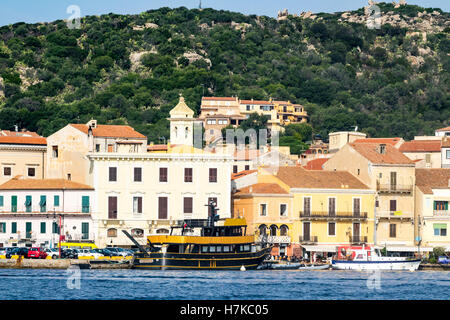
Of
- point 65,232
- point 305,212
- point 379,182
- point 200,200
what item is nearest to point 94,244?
point 65,232

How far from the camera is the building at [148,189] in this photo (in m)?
65.4

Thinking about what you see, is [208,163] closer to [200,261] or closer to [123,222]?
[123,222]

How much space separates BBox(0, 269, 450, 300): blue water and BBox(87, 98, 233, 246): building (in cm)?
1107

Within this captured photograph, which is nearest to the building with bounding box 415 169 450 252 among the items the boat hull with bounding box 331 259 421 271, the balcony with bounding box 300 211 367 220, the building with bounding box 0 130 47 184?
the balcony with bounding box 300 211 367 220

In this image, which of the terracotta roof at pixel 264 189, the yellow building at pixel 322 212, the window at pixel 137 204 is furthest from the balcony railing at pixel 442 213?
the window at pixel 137 204

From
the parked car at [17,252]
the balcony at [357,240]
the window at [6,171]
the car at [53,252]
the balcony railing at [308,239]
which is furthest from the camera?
the window at [6,171]

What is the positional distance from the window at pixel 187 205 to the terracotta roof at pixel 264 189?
4.45 metres

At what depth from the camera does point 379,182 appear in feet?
229

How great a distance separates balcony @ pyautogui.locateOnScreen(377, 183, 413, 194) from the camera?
228ft

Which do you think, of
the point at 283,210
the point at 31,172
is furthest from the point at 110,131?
the point at 283,210

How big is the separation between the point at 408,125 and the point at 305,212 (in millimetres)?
92498

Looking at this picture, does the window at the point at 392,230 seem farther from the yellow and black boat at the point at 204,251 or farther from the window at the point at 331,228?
the yellow and black boat at the point at 204,251

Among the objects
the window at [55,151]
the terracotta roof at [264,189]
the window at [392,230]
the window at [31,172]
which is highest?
the window at [55,151]

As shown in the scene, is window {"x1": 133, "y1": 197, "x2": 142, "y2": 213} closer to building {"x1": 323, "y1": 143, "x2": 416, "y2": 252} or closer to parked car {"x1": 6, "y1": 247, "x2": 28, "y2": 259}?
parked car {"x1": 6, "y1": 247, "x2": 28, "y2": 259}
